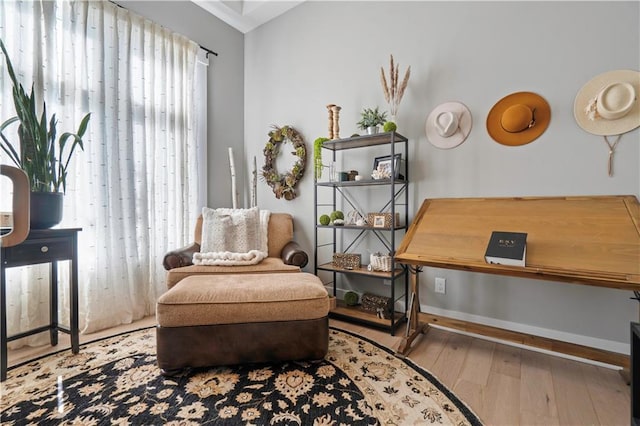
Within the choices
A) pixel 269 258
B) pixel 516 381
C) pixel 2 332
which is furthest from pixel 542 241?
pixel 2 332

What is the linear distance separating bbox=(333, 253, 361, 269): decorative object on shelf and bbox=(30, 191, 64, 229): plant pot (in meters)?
1.97

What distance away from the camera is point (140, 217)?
242 cm

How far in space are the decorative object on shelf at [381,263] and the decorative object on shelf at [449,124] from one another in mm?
986

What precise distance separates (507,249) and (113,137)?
2.86 metres

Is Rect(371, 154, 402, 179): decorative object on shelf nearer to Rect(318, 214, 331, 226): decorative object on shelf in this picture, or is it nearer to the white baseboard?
Rect(318, 214, 331, 226): decorative object on shelf

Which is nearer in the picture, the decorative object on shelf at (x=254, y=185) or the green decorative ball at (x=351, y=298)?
the green decorative ball at (x=351, y=298)

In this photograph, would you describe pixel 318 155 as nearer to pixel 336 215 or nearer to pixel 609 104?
pixel 336 215

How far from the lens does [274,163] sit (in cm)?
322

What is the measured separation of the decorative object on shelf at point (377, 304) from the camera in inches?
90.1

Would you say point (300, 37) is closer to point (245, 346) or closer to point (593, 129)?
point (593, 129)

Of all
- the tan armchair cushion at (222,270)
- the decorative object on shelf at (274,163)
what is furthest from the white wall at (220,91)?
the tan armchair cushion at (222,270)

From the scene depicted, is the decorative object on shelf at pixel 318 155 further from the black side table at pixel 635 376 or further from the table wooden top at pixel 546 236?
the black side table at pixel 635 376

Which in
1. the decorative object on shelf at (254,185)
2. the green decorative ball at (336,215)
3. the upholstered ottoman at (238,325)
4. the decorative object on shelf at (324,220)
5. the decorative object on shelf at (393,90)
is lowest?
the upholstered ottoman at (238,325)

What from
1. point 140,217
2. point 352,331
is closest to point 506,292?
point 352,331
